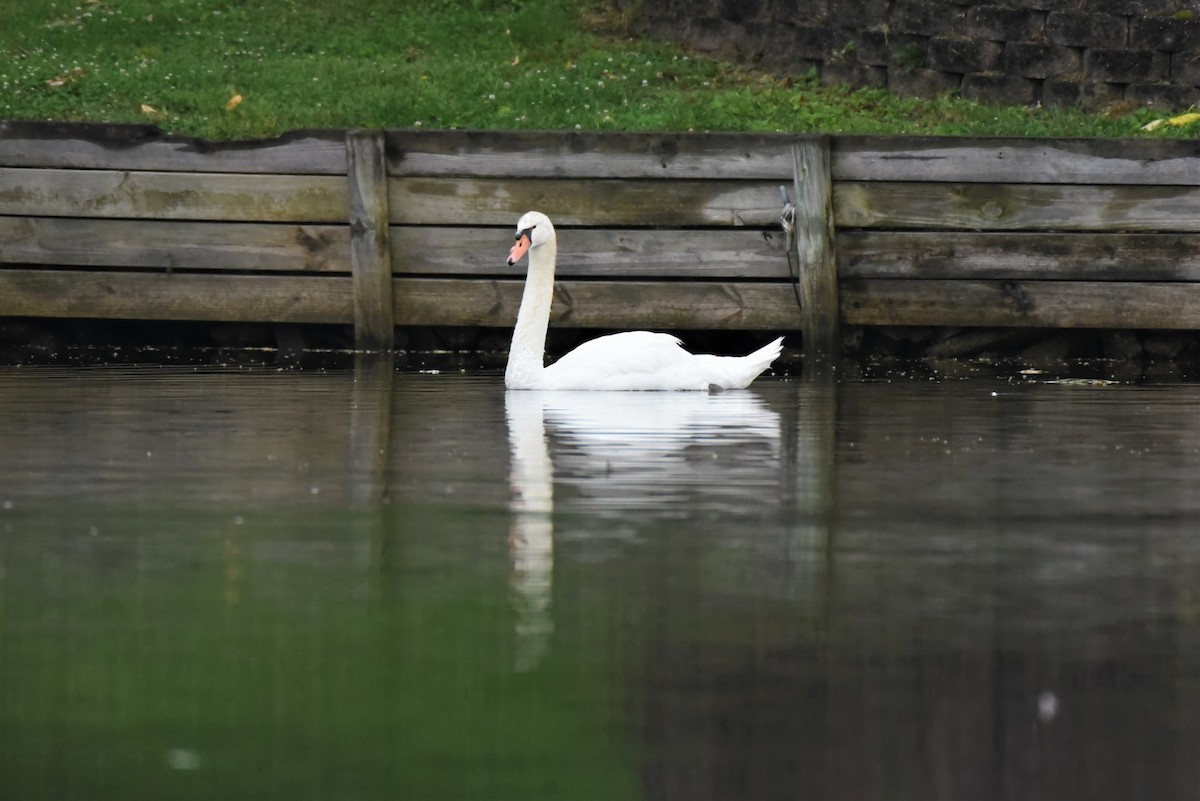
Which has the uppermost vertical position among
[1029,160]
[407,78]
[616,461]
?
[407,78]

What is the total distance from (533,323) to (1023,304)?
3.64 metres

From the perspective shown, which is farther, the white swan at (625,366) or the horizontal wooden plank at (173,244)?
the horizontal wooden plank at (173,244)

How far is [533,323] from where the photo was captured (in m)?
13.1

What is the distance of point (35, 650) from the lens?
5008 millimetres

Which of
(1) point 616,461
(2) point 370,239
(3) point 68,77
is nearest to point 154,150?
(2) point 370,239

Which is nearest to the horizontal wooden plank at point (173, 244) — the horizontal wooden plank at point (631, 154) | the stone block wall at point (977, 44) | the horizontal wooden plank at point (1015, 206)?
the horizontal wooden plank at point (631, 154)

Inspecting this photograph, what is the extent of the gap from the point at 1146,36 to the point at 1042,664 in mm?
12554

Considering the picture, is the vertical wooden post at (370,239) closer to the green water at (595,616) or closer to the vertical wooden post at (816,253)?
the vertical wooden post at (816,253)

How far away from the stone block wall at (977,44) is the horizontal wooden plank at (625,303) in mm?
3523

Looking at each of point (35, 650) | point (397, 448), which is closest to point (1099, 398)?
point (397, 448)

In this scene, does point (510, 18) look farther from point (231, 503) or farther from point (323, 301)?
point (231, 503)

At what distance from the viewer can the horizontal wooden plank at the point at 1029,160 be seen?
1461 centimetres

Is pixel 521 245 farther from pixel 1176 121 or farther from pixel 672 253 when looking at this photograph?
pixel 1176 121

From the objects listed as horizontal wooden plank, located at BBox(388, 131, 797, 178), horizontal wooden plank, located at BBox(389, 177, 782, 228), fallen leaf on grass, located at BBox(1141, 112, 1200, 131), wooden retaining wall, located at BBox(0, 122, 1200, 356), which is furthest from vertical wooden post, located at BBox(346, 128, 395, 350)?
fallen leaf on grass, located at BBox(1141, 112, 1200, 131)
